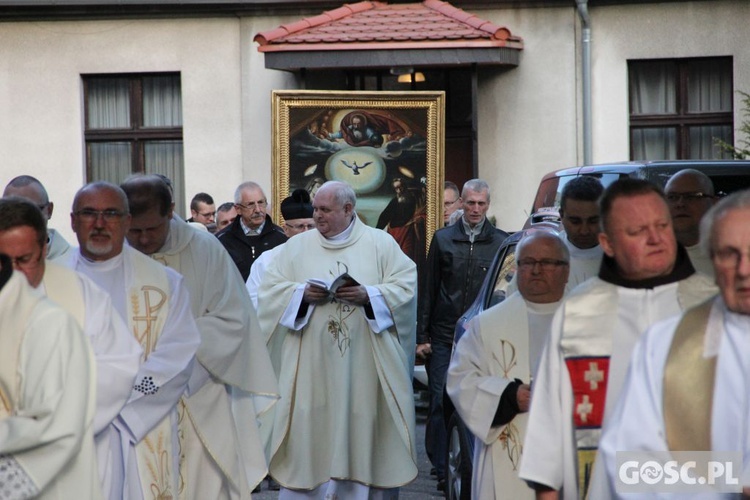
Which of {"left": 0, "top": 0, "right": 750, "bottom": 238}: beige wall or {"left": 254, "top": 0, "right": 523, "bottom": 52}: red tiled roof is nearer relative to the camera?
{"left": 254, "top": 0, "right": 523, "bottom": 52}: red tiled roof

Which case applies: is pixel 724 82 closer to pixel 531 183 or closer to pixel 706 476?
pixel 531 183

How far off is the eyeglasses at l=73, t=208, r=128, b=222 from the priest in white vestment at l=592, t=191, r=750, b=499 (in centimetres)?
313

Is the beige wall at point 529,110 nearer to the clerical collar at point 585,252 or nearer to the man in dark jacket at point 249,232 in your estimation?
the man in dark jacket at point 249,232

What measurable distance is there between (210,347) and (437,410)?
3.17 metres

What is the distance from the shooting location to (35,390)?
4.54 meters

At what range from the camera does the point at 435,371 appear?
10.6 meters

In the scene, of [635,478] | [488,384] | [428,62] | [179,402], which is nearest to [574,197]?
[488,384]

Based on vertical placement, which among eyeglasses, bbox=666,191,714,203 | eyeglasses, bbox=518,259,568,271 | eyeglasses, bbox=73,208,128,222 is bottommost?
eyeglasses, bbox=518,259,568,271

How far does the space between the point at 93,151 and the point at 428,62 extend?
4.59 m

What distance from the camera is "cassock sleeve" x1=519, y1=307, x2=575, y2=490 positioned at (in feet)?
16.3

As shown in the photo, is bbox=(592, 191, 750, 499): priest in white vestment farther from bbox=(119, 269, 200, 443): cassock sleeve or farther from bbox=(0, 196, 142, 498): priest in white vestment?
bbox=(119, 269, 200, 443): cassock sleeve

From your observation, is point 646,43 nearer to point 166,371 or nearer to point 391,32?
point 391,32

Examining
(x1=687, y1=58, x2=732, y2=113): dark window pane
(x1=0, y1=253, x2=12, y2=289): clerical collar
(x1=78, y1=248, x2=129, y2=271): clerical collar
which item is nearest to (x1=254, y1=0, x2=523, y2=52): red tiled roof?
(x1=687, y1=58, x2=732, y2=113): dark window pane

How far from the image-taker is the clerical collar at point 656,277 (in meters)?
4.79
